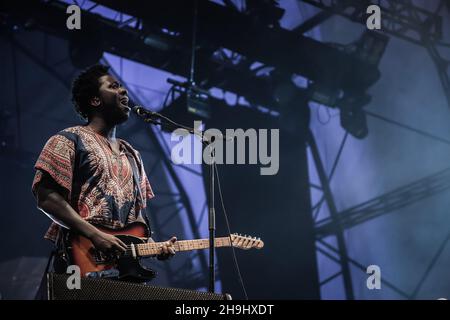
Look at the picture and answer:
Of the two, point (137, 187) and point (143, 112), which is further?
point (137, 187)

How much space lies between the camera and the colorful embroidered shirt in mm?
3244

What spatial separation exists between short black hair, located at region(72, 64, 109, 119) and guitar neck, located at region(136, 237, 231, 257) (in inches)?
40.3

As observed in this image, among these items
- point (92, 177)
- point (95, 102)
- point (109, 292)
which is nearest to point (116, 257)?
point (92, 177)

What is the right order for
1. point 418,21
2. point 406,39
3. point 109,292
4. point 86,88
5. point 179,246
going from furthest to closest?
point 406,39 < point 418,21 < point 86,88 < point 179,246 < point 109,292

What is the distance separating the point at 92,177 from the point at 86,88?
67 cm

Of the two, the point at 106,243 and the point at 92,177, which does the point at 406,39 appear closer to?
the point at 92,177

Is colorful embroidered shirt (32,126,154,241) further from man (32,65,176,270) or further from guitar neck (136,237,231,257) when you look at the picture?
guitar neck (136,237,231,257)

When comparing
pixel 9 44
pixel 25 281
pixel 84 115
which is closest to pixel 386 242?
pixel 25 281

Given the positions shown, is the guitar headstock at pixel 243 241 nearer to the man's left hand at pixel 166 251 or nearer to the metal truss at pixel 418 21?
the man's left hand at pixel 166 251

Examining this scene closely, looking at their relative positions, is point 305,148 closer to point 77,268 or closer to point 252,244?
point 252,244

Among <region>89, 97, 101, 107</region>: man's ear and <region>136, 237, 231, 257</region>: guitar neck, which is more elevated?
<region>89, 97, 101, 107</region>: man's ear

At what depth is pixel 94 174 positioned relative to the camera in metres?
3.38

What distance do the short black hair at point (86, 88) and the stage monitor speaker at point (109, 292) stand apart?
1.56 meters

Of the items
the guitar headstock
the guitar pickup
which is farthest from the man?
the guitar headstock
